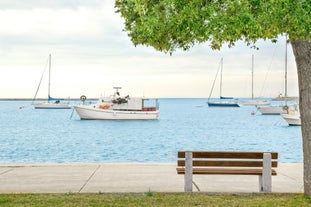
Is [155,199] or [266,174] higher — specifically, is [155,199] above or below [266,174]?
below

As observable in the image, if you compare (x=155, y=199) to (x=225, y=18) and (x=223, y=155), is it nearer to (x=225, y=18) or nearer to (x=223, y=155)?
(x=223, y=155)

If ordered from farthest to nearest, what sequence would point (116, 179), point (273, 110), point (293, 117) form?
point (273, 110) → point (293, 117) → point (116, 179)

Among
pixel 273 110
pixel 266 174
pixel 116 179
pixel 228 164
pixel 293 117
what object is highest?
pixel 228 164

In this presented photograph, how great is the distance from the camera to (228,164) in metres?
10.3

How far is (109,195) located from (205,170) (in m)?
2.05

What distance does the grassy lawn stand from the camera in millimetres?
9148

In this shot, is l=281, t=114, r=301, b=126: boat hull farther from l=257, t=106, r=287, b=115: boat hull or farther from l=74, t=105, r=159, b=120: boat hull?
l=257, t=106, r=287, b=115: boat hull

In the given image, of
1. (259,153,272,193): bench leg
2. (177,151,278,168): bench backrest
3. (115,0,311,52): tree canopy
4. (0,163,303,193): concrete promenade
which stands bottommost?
(0,163,303,193): concrete promenade

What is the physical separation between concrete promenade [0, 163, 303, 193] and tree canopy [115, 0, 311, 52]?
4.10 m

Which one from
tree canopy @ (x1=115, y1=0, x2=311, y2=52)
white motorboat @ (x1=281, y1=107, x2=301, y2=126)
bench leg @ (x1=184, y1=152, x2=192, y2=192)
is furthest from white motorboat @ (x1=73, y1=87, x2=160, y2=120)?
tree canopy @ (x1=115, y1=0, x2=311, y2=52)

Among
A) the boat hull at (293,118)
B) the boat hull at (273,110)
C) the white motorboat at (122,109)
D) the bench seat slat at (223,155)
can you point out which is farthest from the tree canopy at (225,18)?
the boat hull at (273,110)

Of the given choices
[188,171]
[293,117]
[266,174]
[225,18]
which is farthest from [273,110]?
[225,18]

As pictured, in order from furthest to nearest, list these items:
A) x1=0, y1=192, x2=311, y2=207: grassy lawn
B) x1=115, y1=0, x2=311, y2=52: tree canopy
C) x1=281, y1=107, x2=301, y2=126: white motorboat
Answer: x1=281, y1=107, x2=301, y2=126: white motorboat
x1=0, y1=192, x2=311, y2=207: grassy lawn
x1=115, y1=0, x2=311, y2=52: tree canopy

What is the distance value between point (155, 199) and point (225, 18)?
389 cm
